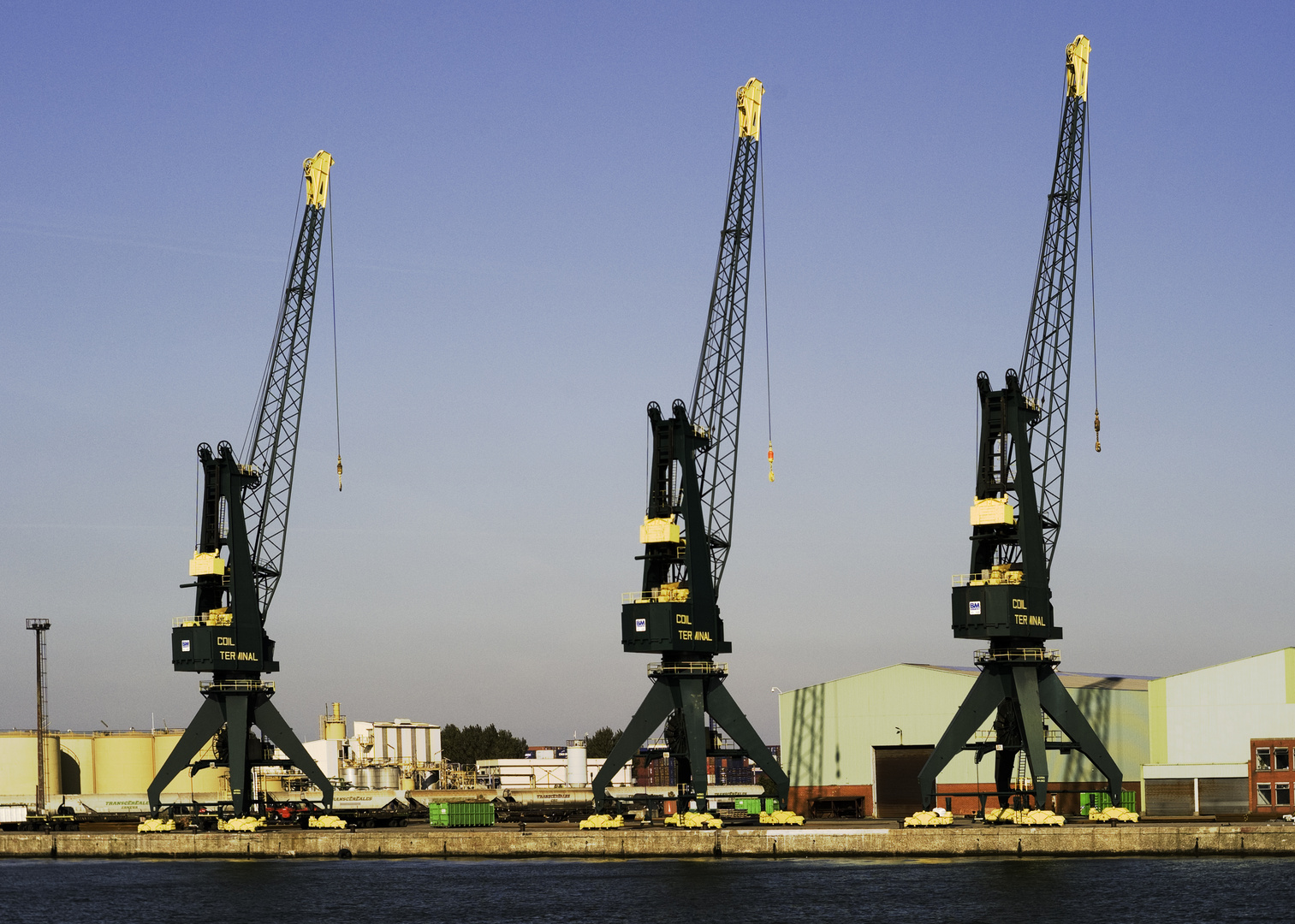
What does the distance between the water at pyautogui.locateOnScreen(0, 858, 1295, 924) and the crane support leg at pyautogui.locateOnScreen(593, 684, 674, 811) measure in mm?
4513

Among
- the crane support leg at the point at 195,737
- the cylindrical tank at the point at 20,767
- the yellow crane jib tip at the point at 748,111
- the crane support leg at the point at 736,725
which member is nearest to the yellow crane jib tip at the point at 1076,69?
the yellow crane jib tip at the point at 748,111

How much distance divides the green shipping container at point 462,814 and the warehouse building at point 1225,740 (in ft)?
108

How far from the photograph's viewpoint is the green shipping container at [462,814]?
8912 centimetres

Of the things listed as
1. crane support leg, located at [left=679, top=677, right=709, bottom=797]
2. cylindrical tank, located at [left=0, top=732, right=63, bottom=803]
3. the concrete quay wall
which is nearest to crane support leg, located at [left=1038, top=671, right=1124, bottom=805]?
the concrete quay wall

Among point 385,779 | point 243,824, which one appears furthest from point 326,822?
point 385,779

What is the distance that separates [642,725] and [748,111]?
3507cm

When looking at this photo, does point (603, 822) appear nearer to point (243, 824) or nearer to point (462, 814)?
point (462, 814)

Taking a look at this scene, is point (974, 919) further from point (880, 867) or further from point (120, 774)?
point (120, 774)

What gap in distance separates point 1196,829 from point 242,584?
48815 millimetres

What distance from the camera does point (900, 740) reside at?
3445 inches

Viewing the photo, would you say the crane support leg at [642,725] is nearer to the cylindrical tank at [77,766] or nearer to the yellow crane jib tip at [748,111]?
the yellow crane jib tip at [748,111]

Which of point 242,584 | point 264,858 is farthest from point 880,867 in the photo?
point 242,584

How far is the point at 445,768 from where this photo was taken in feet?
429

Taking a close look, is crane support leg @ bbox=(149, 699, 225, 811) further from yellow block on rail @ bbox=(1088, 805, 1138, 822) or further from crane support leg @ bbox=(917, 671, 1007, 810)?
yellow block on rail @ bbox=(1088, 805, 1138, 822)
